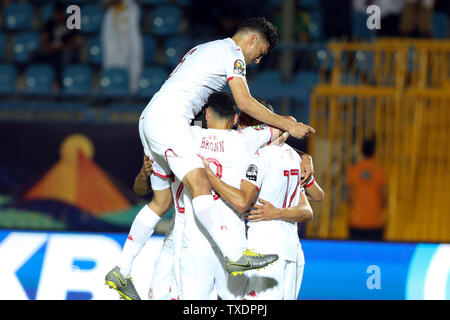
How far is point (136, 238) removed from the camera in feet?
19.5

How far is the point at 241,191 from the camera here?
17.5ft

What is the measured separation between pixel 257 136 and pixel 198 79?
582 millimetres

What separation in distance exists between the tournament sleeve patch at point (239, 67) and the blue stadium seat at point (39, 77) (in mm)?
6897

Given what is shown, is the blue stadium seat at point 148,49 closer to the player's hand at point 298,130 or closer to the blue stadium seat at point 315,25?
the blue stadium seat at point 315,25

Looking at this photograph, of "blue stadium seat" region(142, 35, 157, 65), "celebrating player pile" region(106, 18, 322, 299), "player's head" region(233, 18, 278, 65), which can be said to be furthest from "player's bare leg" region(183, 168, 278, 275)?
"blue stadium seat" region(142, 35, 157, 65)

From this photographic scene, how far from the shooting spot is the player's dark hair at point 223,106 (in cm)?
542

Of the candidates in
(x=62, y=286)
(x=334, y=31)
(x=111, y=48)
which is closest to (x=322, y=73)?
(x=334, y=31)

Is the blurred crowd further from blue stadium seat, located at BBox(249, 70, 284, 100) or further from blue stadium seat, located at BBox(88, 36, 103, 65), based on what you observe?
blue stadium seat, located at BBox(249, 70, 284, 100)

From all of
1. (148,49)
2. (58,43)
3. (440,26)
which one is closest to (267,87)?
(148,49)

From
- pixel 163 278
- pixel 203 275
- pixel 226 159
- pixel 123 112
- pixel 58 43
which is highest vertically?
pixel 58 43

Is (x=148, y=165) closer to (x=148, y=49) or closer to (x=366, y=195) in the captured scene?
(x=366, y=195)

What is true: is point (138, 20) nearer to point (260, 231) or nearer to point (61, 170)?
point (61, 170)

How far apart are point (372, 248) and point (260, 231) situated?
1566mm

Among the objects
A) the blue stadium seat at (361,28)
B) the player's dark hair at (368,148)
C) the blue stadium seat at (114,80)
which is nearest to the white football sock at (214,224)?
the player's dark hair at (368,148)
